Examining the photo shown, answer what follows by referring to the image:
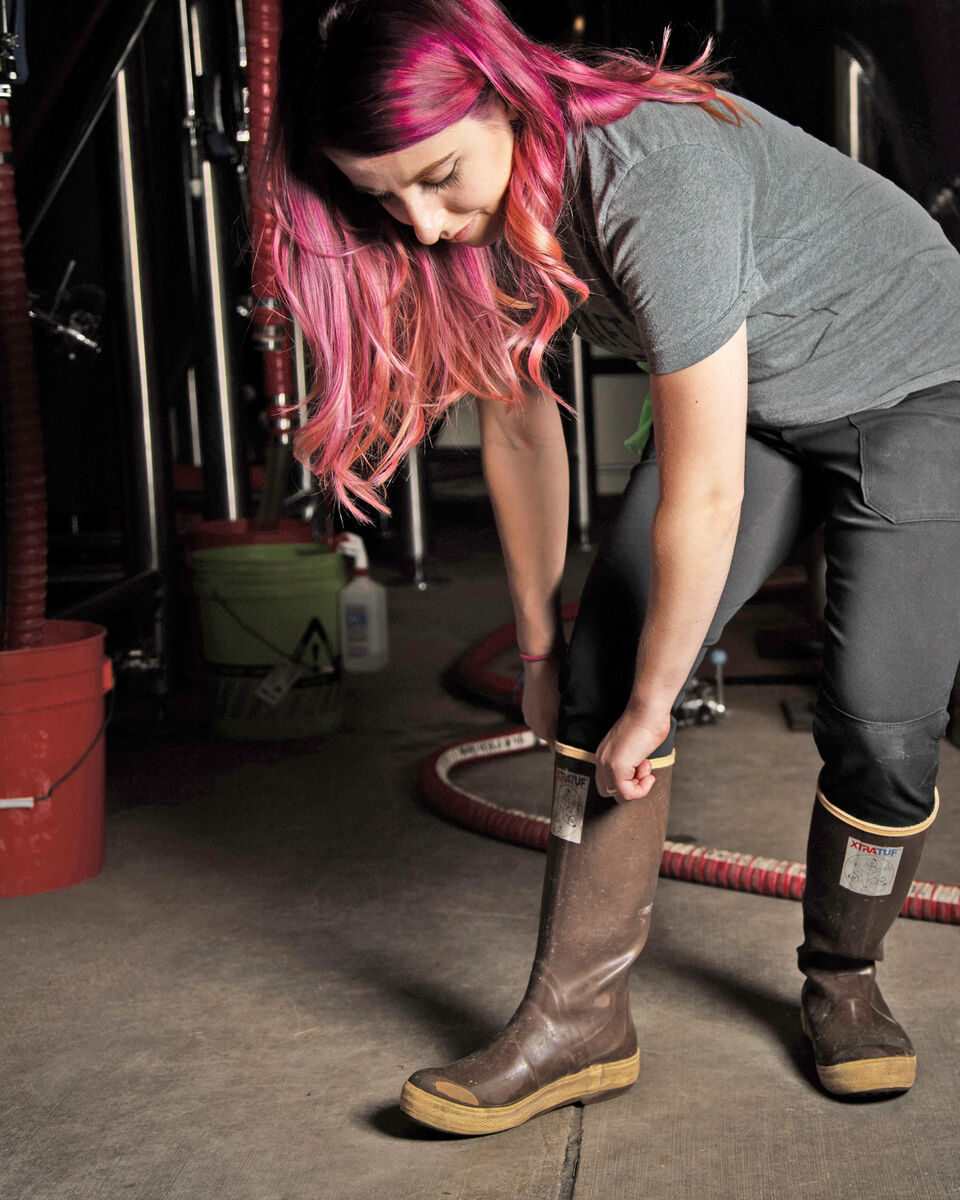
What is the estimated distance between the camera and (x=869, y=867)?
1322mm

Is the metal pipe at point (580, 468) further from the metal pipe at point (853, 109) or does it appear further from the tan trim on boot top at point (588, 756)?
the tan trim on boot top at point (588, 756)

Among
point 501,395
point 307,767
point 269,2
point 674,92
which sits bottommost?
point 307,767

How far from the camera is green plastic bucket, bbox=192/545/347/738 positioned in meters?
2.77

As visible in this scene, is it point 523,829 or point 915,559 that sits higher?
point 915,559

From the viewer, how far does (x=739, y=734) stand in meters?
2.70

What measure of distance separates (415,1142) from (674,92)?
104cm

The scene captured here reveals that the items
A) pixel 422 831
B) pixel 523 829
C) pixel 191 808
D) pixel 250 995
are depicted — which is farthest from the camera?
pixel 191 808

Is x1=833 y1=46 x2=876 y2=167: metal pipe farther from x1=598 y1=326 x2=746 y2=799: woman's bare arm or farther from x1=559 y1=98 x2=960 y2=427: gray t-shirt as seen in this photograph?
x1=598 y1=326 x2=746 y2=799: woman's bare arm

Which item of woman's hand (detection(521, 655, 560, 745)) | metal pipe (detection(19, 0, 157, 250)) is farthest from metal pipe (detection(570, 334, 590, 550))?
woman's hand (detection(521, 655, 560, 745))

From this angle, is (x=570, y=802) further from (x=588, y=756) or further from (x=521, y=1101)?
(x=521, y=1101)

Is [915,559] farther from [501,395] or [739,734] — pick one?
[739,734]

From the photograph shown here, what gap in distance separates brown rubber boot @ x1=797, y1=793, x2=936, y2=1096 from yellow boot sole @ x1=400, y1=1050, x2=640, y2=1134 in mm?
221

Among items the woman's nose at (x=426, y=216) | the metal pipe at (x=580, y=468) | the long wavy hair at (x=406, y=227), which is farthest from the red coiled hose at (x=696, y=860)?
the metal pipe at (x=580, y=468)

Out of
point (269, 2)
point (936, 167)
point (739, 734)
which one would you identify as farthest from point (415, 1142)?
point (269, 2)
